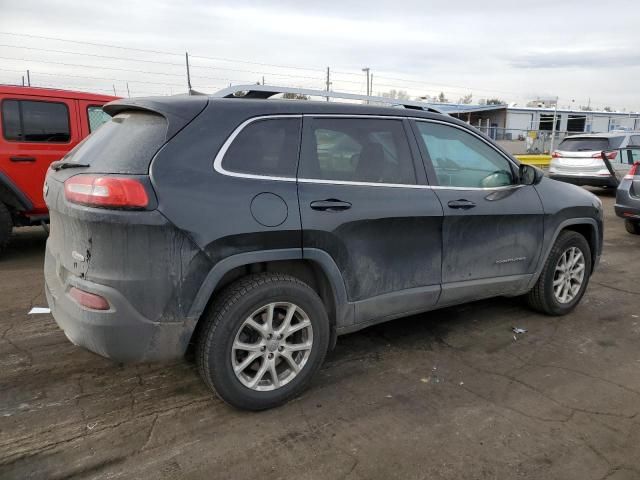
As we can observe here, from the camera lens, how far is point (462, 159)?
3773mm

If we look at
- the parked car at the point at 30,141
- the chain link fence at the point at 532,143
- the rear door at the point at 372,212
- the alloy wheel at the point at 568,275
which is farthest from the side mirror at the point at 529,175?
the chain link fence at the point at 532,143

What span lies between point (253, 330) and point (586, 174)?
1258 centimetres

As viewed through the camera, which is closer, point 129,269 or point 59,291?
point 129,269

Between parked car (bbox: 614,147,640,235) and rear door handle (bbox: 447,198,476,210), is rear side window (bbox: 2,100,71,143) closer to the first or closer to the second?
rear door handle (bbox: 447,198,476,210)

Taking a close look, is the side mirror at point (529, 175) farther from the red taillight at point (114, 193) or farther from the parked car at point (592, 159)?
the parked car at point (592, 159)

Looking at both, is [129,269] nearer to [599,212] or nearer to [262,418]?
[262,418]

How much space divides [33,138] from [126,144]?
4447 millimetres

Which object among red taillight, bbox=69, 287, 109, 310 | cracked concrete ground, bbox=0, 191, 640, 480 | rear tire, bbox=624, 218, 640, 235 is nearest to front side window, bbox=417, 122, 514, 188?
cracked concrete ground, bbox=0, 191, 640, 480

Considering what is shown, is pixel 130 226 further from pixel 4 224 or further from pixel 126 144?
pixel 4 224

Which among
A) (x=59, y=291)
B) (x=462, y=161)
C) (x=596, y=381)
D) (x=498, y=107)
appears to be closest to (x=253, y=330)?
(x=59, y=291)

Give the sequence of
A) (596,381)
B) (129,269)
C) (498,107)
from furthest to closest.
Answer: (498,107) < (596,381) < (129,269)

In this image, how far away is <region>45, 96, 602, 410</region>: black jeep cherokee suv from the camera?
8.31 feet

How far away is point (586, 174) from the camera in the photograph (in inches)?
509

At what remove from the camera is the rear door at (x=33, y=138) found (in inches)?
240
